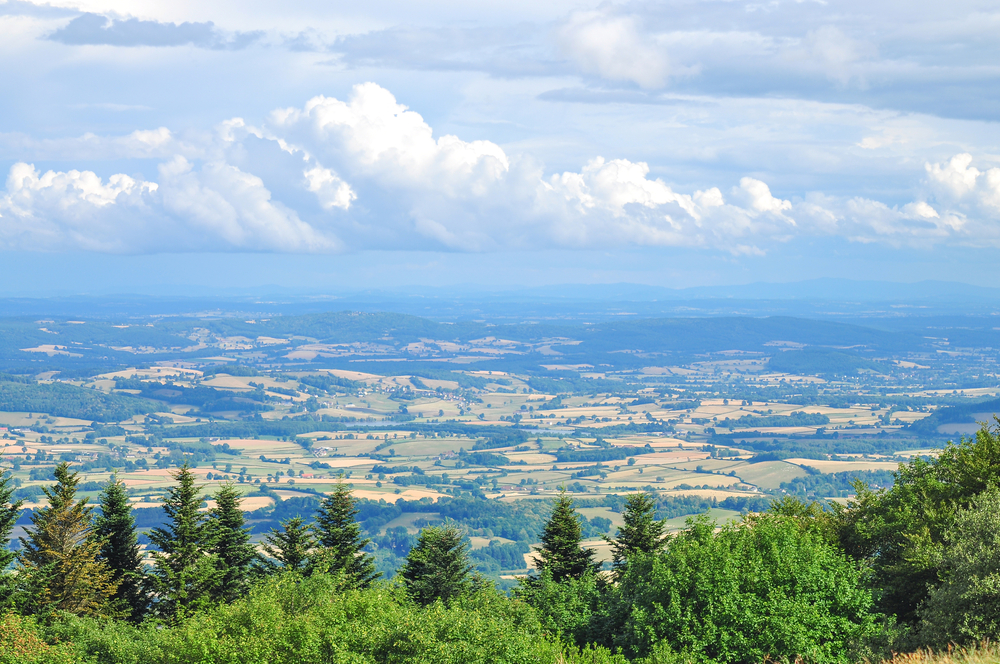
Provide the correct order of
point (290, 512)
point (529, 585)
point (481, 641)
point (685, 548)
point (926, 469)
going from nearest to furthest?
point (481, 641)
point (685, 548)
point (926, 469)
point (529, 585)
point (290, 512)

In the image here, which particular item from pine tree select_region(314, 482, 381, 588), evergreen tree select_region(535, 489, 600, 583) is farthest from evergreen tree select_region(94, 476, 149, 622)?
evergreen tree select_region(535, 489, 600, 583)

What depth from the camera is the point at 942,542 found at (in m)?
39.2

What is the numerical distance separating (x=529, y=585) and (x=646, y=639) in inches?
744

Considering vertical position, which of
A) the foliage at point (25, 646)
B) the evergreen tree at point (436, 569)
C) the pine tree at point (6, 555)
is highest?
the pine tree at point (6, 555)

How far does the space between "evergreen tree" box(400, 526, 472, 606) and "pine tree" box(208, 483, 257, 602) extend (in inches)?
339

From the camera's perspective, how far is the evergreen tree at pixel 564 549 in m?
58.6

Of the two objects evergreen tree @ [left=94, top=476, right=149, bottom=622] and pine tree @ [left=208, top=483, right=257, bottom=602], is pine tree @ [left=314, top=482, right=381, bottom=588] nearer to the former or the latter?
pine tree @ [left=208, top=483, right=257, bottom=602]

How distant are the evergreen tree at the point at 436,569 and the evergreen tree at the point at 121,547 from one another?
1397 cm

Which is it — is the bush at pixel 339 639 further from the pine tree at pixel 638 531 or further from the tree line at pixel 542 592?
the pine tree at pixel 638 531

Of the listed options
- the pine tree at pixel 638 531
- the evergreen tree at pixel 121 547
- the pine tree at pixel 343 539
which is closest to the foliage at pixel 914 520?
the pine tree at pixel 638 531

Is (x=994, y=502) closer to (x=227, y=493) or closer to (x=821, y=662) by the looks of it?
(x=821, y=662)

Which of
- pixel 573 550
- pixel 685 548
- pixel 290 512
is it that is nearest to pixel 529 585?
pixel 573 550

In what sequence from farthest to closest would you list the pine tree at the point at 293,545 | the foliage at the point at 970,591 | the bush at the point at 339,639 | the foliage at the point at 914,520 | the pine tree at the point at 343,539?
1. the pine tree at the point at 343,539
2. the pine tree at the point at 293,545
3. the foliage at the point at 914,520
4. the bush at the point at 339,639
5. the foliage at the point at 970,591

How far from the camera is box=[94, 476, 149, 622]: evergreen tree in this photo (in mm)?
52656
